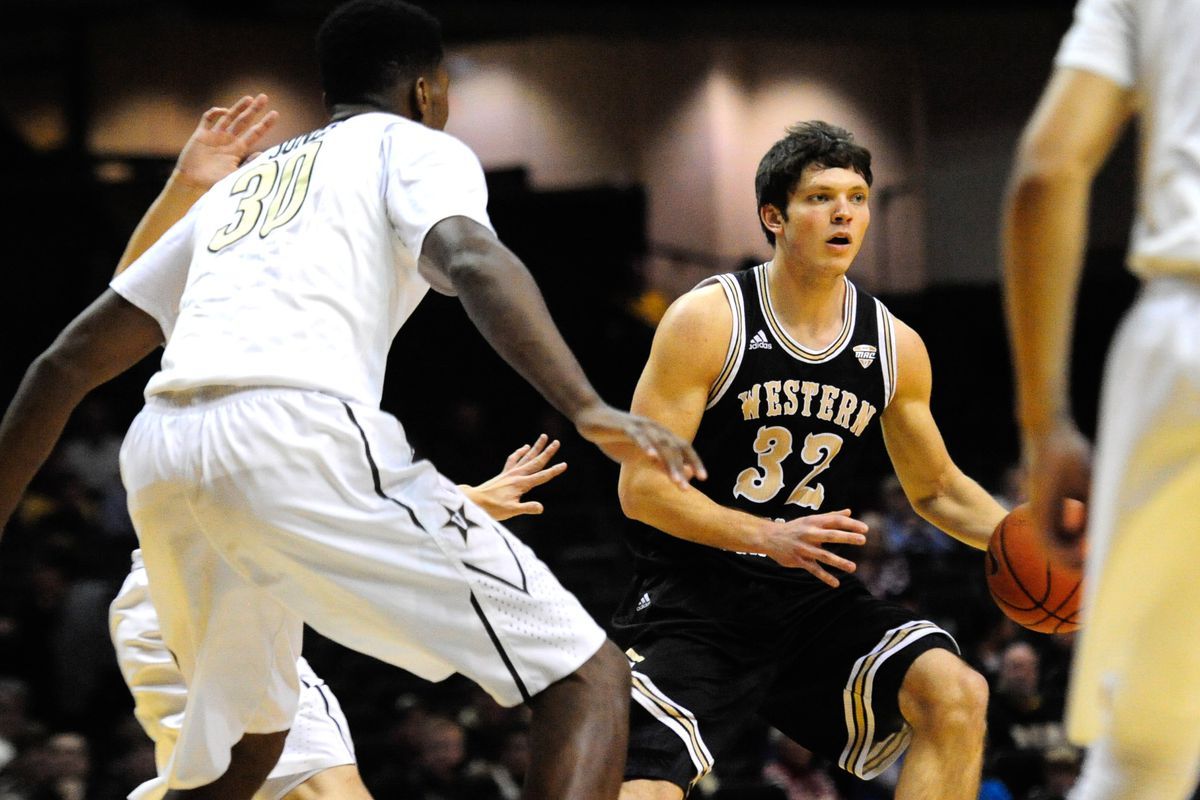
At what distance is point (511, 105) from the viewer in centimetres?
1778

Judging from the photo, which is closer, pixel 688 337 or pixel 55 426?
pixel 55 426

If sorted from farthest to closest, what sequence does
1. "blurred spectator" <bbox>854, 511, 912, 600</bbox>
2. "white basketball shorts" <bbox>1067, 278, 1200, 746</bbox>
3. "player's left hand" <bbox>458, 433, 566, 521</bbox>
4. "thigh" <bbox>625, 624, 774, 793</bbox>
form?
"blurred spectator" <bbox>854, 511, 912, 600</bbox> → "thigh" <bbox>625, 624, 774, 793</bbox> → "player's left hand" <bbox>458, 433, 566, 521</bbox> → "white basketball shorts" <bbox>1067, 278, 1200, 746</bbox>

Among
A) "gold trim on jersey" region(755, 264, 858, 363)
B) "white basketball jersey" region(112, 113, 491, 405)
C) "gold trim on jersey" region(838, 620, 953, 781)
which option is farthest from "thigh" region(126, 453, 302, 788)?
"gold trim on jersey" region(755, 264, 858, 363)

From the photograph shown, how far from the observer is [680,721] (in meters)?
4.27

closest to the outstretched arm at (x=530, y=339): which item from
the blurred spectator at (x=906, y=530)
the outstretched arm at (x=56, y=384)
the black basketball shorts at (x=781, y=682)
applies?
the outstretched arm at (x=56, y=384)

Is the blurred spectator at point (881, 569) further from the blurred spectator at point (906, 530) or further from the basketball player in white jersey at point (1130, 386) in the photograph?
the basketball player in white jersey at point (1130, 386)

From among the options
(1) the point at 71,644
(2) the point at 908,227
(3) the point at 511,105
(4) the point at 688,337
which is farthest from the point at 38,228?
(4) the point at 688,337

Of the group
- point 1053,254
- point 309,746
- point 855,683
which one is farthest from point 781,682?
point 1053,254

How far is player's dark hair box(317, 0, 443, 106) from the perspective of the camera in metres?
3.54

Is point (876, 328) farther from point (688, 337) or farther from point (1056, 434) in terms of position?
point (1056, 434)

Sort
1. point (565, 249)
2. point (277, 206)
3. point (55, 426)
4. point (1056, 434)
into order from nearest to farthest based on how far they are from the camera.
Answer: point (1056, 434)
point (277, 206)
point (55, 426)
point (565, 249)

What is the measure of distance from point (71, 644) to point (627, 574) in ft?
12.5

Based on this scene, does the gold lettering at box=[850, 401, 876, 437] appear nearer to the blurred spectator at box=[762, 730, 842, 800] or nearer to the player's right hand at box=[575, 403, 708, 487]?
the player's right hand at box=[575, 403, 708, 487]

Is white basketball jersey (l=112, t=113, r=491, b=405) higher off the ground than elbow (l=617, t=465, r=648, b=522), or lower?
higher
